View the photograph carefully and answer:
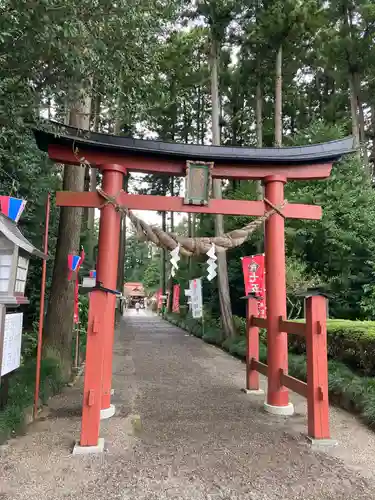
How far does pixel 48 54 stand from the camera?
4.06 metres

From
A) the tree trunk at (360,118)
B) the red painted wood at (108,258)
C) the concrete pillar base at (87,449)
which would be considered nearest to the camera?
the concrete pillar base at (87,449)

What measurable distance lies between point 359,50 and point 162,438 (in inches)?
591

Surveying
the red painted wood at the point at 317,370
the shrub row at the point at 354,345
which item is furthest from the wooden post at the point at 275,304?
the shrub row at the point at 354,345

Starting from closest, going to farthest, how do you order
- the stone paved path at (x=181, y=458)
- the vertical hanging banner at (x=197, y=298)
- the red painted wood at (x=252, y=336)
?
1. the stone paved path at (x=181, y=458)
2. the red painted wood at (x=252, y=336)
3. the vertical hanging banner at (x=197, y=298)

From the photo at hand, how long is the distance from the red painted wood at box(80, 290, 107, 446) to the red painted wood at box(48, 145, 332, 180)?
2093 mm

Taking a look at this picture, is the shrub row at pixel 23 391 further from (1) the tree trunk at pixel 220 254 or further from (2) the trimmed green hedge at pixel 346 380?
(1) the tree trunk at pixel 220 254

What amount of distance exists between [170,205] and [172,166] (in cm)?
64

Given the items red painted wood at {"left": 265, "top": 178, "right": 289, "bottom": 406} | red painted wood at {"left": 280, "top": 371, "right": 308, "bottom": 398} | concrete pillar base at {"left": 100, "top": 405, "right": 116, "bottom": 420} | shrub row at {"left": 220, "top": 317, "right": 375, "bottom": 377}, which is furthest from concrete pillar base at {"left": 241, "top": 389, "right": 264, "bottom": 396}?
concrete pillar base at {"left": 100, "top": 405, "right": 116, "bottom": 420}

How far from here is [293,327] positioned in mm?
4730

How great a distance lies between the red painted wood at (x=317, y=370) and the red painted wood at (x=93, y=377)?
2451mm

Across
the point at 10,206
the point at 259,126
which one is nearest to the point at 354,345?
the point at 10,206

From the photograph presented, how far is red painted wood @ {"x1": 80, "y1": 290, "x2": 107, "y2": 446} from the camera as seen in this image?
12.3 ft

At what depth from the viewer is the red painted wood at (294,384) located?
4.36m

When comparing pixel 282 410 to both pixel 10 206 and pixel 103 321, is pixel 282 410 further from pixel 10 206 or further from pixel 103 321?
pixel 10 206
